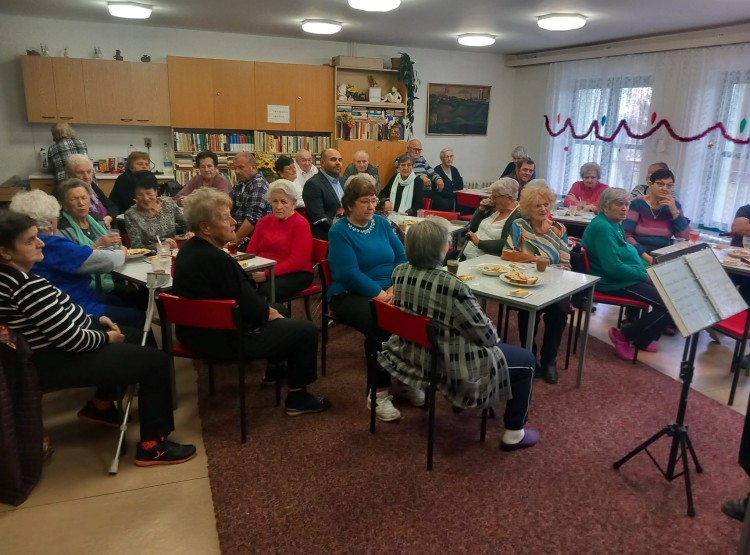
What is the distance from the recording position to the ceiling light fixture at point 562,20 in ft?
17.8

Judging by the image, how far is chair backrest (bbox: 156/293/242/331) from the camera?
2.52m

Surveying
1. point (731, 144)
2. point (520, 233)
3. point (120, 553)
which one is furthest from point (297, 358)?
point (731, 144)

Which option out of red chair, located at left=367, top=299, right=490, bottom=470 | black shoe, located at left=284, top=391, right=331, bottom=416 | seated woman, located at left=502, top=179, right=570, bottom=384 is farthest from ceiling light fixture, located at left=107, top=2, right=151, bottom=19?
red chair, located at left=367, top=299, right=490, bottom=470

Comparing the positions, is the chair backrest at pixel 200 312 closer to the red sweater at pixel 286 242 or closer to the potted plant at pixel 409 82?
the red sweater at pixel 286 242

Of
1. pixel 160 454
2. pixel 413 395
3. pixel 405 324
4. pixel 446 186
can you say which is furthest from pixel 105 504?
pixel 446 186

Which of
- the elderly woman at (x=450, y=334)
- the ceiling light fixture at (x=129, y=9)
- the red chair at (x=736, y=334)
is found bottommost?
the red chair at (x=736, y=334)

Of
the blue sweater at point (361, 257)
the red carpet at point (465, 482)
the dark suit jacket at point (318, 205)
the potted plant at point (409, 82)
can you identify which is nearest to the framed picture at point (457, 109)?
the potted plant at point (409, 82)

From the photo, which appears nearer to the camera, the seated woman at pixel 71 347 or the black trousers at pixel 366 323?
the seated woman at pixel 71 347

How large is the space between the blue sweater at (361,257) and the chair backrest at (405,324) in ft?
2.04

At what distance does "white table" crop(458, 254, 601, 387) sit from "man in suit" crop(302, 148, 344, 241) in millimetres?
1670

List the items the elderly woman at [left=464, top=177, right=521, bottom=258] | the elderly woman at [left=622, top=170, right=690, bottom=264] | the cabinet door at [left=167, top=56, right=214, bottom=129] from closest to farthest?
the elderly woman at [left=464, top=177, right=521, bottom=258], the elderly woman at [left=622, top=170, right=690, bottom=264], the cabinet door at [left=167, top=56, right=214, bottom=129]

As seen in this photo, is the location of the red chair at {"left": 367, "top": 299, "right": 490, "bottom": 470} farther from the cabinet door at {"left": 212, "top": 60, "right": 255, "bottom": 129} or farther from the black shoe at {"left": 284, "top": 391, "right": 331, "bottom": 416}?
the cabinet door at {"left": 212, "top": 60, "right": 255, "bottom": 129}

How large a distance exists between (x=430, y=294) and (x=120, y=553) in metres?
1.63

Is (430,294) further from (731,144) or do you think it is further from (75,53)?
(75,53)
